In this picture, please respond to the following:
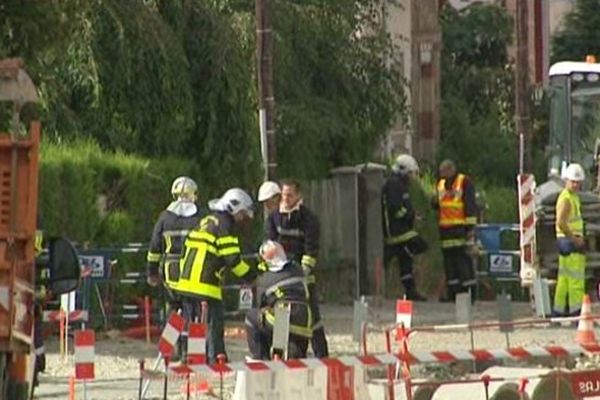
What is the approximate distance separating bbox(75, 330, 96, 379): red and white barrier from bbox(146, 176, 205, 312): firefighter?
3504 mm

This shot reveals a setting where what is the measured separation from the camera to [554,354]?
14.9 metres

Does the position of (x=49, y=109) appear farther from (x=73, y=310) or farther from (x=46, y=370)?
(x=46, y=370)

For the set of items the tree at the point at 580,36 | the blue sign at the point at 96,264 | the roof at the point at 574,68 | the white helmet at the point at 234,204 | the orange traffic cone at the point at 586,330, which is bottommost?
the orange traffic cone at the point at 586,330

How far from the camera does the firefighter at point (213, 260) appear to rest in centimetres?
1817

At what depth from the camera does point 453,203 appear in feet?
89.1

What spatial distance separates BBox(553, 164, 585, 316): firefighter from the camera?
76.9 ft

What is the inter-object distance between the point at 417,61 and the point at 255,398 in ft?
88.2

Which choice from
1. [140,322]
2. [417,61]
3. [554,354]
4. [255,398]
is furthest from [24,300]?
[417,61]

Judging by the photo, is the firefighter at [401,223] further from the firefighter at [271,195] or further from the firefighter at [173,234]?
the firefighter at [173,234]

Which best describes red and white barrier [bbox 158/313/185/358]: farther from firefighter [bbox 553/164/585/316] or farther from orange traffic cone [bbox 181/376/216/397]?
firefighter [bbox 553/164/585/316]

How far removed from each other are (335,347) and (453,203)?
A: 578cm

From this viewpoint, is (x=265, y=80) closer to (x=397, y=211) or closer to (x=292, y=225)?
(x=397, y=211)

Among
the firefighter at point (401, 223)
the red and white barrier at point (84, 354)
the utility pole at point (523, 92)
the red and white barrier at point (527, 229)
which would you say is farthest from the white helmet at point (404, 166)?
the red and white barrier at point (84, 354)

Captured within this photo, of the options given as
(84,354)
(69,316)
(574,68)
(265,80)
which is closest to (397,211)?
(574,68)
